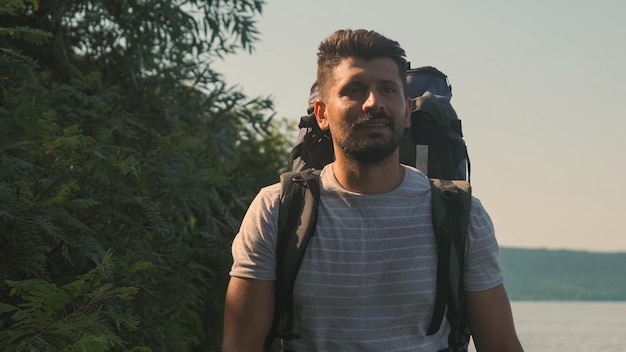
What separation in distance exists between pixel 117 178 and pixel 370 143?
3892mm

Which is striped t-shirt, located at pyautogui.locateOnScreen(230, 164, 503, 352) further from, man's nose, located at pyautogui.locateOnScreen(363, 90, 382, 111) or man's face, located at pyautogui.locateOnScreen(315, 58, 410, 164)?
man's nose, located at pyautogui.locateOnScreen(363, 90, 382, 111)

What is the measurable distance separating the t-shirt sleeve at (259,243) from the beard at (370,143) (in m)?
0.35

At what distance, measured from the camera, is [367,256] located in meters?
4.55

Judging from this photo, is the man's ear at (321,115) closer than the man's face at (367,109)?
No

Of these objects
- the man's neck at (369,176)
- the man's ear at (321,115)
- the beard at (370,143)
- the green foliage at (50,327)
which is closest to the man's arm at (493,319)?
the man's neck at (369,176)

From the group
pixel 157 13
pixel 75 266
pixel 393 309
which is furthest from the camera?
pixel 157 13

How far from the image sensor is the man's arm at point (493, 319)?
460 cm

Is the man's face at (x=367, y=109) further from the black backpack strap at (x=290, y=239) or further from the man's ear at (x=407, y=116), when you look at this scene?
the black backpack strap at (x=290, y=239)

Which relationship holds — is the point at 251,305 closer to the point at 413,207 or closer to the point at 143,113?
the point at 413,207

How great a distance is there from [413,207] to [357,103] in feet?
1.46

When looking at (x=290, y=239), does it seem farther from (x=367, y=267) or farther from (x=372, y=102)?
(x=372, y=102)

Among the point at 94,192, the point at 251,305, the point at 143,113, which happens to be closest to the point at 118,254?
the point at 94,192

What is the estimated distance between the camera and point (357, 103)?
4617mm

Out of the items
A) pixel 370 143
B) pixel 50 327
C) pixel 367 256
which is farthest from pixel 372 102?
pixel 50 327
